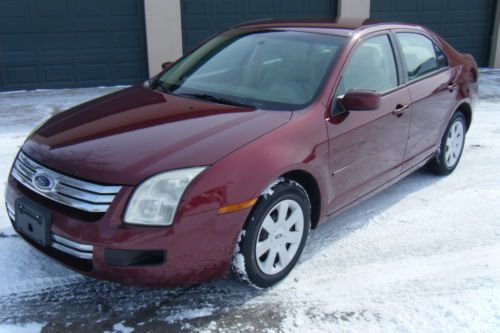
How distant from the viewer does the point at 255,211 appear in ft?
9.51

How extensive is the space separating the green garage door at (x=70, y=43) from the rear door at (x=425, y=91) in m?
5.97

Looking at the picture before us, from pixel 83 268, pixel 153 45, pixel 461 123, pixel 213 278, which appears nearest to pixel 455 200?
pixel 461 123

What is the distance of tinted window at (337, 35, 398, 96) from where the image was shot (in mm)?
3637

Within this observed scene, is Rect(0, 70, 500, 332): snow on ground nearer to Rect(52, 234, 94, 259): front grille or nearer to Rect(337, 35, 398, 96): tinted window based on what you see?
Rect(52, 234, 94, 259): front grille

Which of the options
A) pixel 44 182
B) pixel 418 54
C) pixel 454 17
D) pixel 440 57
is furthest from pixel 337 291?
pixel 454 17

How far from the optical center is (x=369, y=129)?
12.1 feet

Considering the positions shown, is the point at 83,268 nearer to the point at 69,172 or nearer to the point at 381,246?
the point at 69,172

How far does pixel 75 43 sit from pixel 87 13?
56cm

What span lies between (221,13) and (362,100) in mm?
6816

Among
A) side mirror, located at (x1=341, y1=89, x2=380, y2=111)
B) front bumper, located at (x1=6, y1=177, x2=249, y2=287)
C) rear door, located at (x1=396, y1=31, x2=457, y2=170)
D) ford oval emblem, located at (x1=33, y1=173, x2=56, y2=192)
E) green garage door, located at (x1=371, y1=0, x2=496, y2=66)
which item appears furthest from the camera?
green garage door, located at (x1=371, y1=0, x2=496, y2=66)

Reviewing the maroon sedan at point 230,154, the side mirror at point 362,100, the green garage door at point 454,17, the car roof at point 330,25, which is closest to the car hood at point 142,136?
the maroon sedan at point 230,154

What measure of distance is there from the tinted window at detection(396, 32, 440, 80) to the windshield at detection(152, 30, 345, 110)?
882 millimetres

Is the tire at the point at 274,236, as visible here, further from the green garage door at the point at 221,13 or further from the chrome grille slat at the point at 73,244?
the green garage door at the point at 221,13

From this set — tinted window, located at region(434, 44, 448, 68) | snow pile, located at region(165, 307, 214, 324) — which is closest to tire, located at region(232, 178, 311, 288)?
snow pile, located at region(165, 307, 214, 324)
